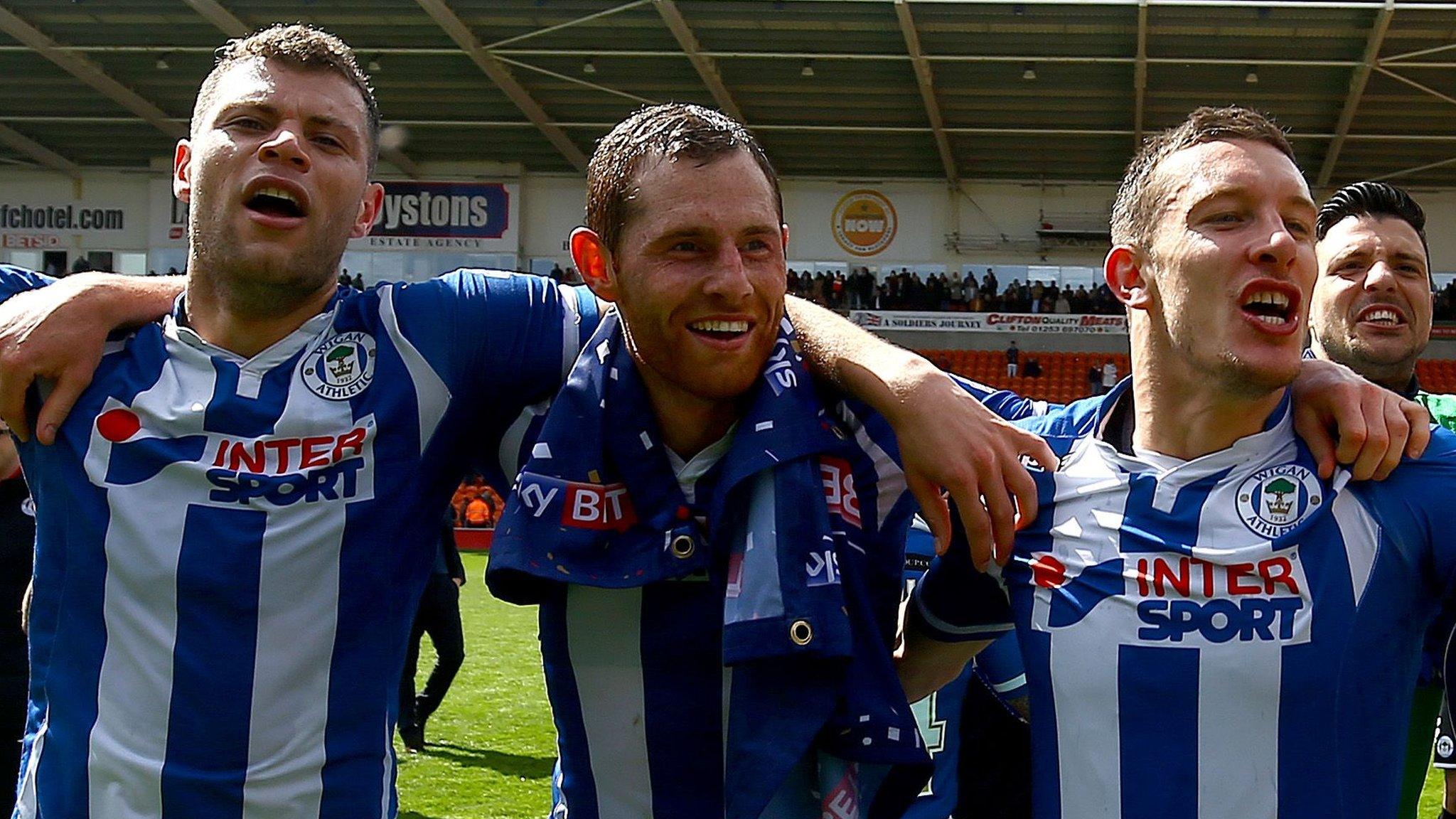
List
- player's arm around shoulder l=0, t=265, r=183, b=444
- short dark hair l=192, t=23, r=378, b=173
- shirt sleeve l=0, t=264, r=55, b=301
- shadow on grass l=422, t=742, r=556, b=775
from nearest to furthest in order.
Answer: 1. player's arm around shoulder l=0, t=265, r=183, b=444
2. short dark hair l=192, t=23, r=378, b=173
3. shirt sleeve l=0, t=264, r=55, b=301
4. shadow on grass l=422, t=742, r=556, b=775

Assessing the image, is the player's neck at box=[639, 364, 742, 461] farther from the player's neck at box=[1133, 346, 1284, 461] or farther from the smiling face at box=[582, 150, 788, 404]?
the player's neck at box=[1133, 346, 1284, 461]

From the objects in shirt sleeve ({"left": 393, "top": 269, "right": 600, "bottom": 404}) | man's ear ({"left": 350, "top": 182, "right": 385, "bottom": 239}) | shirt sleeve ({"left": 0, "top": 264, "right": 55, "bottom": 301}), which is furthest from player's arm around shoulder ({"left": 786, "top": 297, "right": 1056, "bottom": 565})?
shirt sleeve ({"left": 0, "top": 264, "right": 55, "bottom": 301})

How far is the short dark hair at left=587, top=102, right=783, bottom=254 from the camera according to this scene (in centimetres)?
204

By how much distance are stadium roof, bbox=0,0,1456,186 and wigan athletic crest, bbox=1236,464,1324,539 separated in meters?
16.4

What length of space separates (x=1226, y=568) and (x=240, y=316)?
166cm

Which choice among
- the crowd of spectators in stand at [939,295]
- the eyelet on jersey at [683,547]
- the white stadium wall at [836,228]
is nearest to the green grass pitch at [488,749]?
the eyelet on jersey at [683,547]

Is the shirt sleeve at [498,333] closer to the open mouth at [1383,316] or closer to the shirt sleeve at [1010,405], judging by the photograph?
the shirt sleeve at [1010,405]

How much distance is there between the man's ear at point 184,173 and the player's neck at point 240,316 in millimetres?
148

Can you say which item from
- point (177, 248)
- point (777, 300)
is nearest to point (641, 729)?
point (777, 300)

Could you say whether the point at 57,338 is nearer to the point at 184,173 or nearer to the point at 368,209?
the point at 184,173

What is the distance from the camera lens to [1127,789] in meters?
1.91

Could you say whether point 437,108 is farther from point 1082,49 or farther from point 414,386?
point 414,386

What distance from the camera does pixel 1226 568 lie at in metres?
1.91

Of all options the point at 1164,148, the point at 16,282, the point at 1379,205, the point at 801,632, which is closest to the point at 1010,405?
the point at 1164,148
